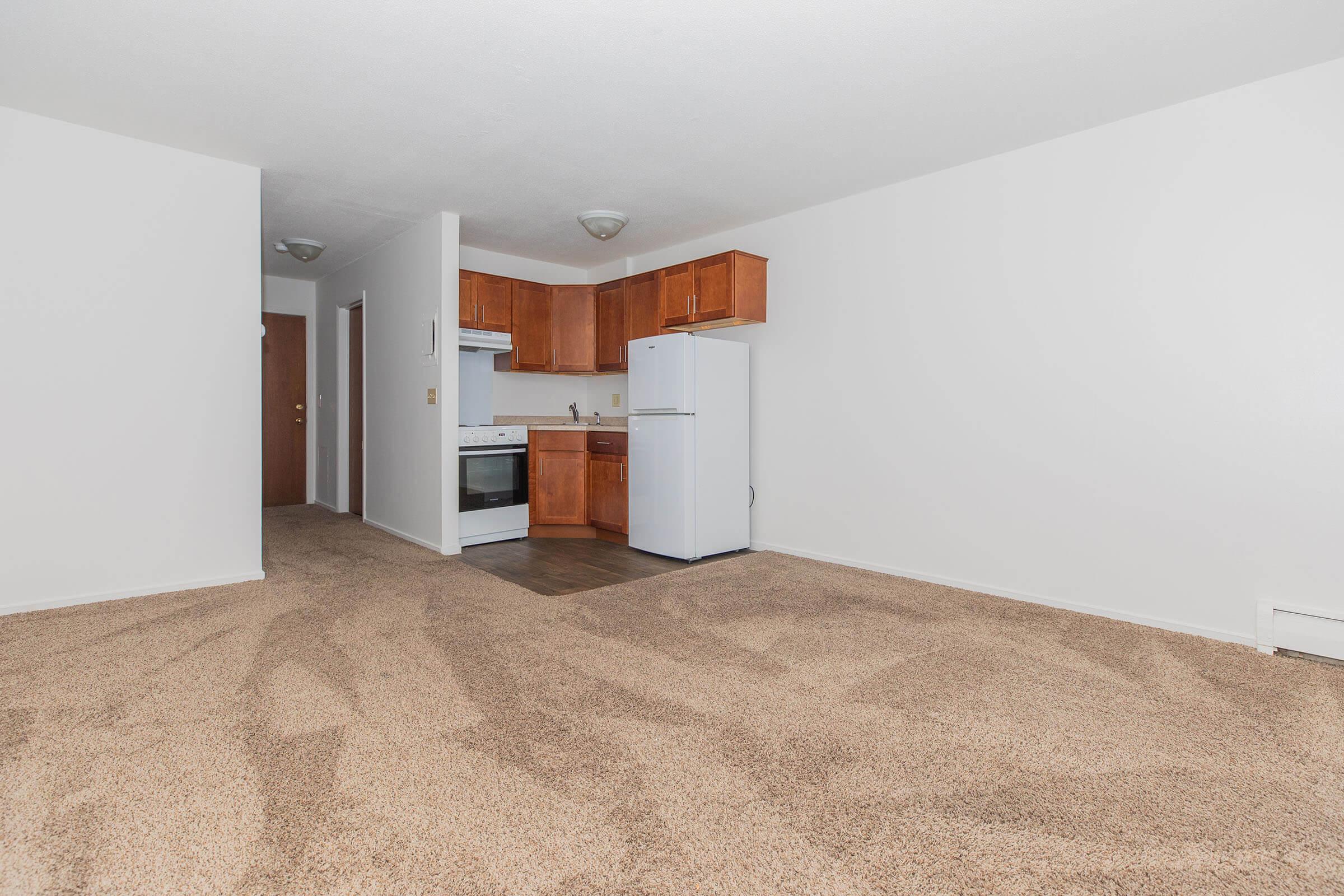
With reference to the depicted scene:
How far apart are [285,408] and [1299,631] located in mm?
7781

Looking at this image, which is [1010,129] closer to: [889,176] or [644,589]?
[889,176]

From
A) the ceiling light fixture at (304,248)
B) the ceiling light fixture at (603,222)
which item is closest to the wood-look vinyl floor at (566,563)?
the ceiling light fixture at (603,222)

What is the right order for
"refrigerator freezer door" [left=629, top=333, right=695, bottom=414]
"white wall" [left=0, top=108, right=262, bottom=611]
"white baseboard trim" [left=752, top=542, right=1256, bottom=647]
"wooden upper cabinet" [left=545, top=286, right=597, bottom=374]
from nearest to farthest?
1. "white baseboard trim" [left=752, top=542, right=1256, bottom=647]
2. "white wall" [left=0, top=108, right=262, bottom=611]
3. "refrigerator freezer door" [left=629, top=333, right=695, bottom=414]
4. "wooden upper cabinet" [left=545, top=286, right=597, bottom=374]

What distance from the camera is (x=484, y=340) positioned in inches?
207

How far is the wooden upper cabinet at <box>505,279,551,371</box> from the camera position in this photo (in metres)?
5.62

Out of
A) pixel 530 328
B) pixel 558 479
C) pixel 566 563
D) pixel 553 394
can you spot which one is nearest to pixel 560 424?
pixel 553 394

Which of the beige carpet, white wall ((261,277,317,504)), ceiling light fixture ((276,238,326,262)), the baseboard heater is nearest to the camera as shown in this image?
the beige carpet

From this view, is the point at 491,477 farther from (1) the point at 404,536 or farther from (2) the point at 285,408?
(2) the point at 285,408

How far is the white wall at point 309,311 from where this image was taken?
6697mm

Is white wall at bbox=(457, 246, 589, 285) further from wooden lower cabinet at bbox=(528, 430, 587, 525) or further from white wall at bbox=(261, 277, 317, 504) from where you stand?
white wall at bbox=(261, 277, 317, 504)

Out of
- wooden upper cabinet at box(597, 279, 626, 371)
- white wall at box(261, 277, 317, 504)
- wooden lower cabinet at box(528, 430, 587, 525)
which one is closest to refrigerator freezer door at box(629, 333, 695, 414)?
wooden upper cabinet at box(597, 279, 626, 371)

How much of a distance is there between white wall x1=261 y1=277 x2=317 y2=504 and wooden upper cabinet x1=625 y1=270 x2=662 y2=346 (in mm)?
3596

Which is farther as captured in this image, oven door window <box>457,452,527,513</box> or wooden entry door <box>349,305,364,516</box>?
wooden entry door <box>349,305,364,516</box>

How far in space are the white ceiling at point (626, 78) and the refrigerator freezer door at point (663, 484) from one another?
1.57 meters
